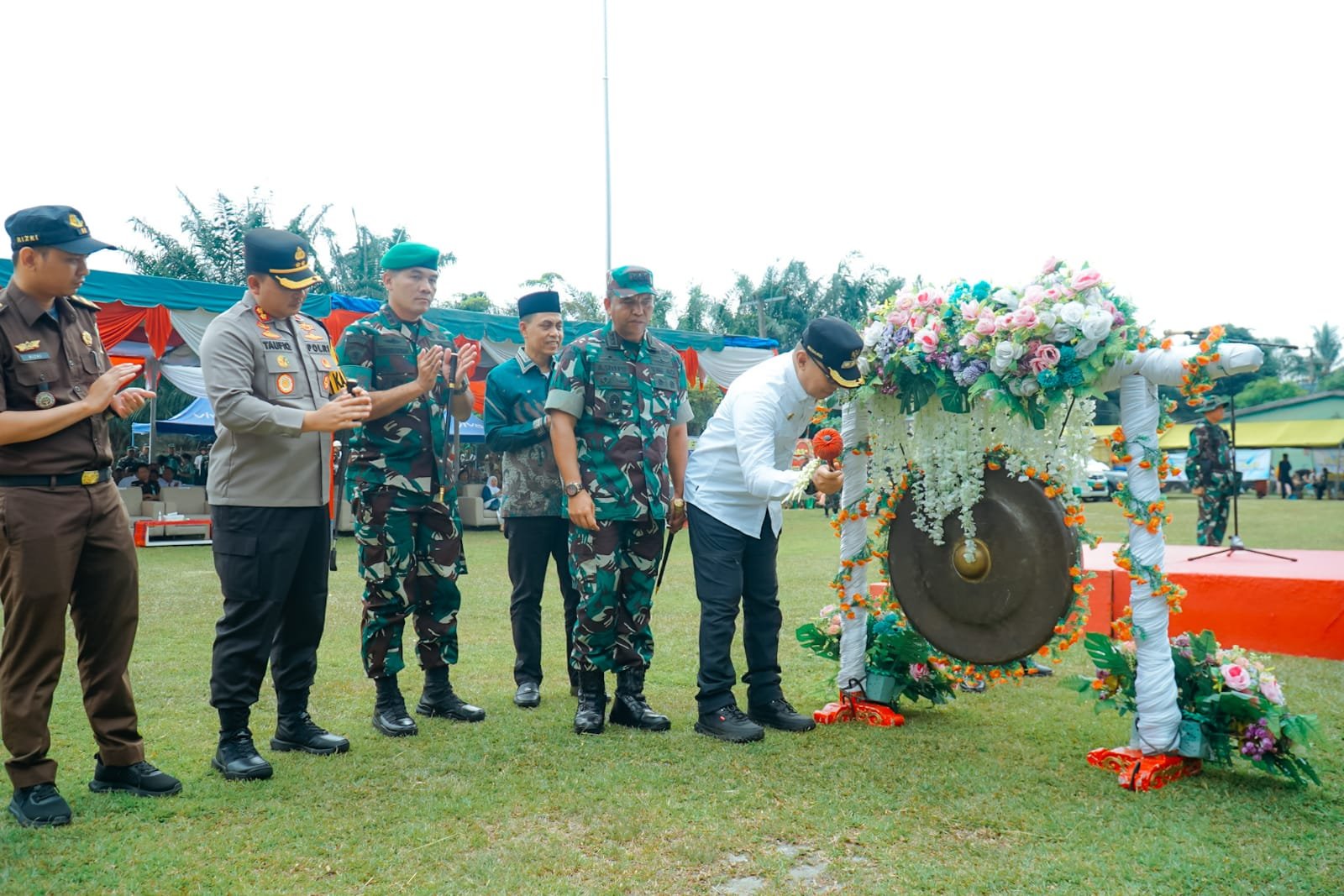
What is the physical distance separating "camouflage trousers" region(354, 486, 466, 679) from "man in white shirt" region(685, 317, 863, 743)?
1.09 metres

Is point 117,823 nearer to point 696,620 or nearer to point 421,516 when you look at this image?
point 421,516

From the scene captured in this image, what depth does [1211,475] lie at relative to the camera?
34.3 feet

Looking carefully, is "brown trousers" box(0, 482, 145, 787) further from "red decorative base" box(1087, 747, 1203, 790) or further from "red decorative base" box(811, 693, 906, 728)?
"red decorative base" box(1087, 747, 1203, 790)

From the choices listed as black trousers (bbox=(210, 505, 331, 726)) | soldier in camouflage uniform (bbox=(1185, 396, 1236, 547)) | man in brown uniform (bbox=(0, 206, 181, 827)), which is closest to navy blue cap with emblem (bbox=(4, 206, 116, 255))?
man in brown uniform (bbox=(0, 206, 181, 827))

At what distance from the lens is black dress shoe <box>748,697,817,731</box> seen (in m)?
4.34

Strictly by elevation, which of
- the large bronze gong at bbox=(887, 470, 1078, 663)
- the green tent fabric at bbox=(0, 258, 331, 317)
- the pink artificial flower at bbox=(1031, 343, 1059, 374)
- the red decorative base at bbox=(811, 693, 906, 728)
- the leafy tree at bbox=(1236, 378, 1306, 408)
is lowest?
the red decorative base at bbox=(811, 693, 906, 728)

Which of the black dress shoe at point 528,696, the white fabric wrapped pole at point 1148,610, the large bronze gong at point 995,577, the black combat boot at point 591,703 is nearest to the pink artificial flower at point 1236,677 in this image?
the white fabric wrapped pole at point 1148,610

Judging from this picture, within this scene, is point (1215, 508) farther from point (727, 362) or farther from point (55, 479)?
point (55, 479)

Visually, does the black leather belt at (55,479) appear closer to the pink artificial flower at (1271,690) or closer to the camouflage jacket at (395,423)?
the camouflage jacket at (395,423)

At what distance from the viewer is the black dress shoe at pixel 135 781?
10.9 feet

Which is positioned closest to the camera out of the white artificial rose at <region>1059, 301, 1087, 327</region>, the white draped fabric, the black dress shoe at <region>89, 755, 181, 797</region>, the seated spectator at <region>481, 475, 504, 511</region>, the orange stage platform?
the black dress shoe at <region>89, 755, 181, 797</region>

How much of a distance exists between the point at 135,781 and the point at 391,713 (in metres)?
1.05

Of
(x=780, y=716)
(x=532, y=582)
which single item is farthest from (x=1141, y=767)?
(x=532, y=582)

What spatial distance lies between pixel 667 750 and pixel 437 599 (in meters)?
1.21
